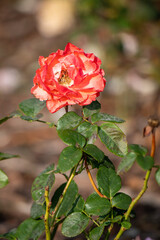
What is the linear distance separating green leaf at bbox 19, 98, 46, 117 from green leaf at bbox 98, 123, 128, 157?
0.14m

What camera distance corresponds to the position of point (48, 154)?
84.4 inches

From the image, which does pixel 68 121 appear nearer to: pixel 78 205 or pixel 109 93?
pixel 78 205

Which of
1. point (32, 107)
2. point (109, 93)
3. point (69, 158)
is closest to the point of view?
point (69, 158)

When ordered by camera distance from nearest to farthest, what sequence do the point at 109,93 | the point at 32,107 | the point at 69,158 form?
1. the point at 69,158
2. the point at 32,107
3. the point at 109,93

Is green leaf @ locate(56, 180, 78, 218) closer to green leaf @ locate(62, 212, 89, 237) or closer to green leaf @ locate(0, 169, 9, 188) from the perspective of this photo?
green leaf @ locate(62, 212, 89, 237)

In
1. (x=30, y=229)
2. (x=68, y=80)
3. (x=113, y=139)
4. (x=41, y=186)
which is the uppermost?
(x=68, y=80)

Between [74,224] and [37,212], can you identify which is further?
[37,212]

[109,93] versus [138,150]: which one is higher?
[109,93]

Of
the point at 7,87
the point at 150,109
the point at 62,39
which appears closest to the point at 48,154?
the point at 150,109

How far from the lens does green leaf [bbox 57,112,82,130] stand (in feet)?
2.49

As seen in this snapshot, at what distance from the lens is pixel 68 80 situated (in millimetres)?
784

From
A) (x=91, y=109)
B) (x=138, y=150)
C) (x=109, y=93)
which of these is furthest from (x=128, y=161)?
(x=109, y=93)

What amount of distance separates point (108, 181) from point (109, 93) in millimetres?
1918

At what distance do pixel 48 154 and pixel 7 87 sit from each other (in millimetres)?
1041
